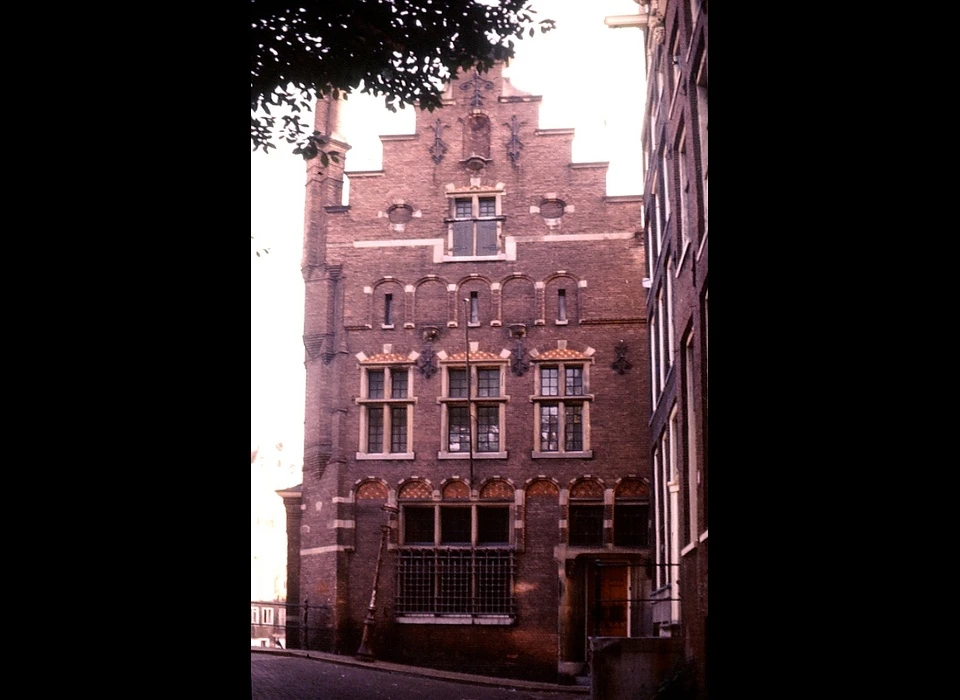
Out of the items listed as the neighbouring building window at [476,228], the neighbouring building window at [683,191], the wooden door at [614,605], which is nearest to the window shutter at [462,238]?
the neighbouring building window at [476,228]

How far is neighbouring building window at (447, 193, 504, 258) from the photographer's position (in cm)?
1408

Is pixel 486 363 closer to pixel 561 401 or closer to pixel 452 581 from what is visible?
pixel 561 401

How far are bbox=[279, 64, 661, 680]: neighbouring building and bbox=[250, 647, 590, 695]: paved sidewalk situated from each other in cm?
189

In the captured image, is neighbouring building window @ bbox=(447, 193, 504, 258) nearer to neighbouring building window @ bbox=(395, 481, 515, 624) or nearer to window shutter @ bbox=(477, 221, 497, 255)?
window shutter @ bbox=(477, 221, 497, 255)

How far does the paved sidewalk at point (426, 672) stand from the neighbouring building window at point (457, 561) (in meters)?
0.87

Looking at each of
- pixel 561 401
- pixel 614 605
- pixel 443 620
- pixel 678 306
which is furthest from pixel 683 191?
pixel 614 605

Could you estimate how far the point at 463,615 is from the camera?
12828mm

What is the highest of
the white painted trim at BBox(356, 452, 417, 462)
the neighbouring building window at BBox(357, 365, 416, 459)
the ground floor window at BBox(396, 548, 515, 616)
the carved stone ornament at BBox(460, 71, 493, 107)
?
the carved stone ornament at BBox(460, 71, 493, 107)

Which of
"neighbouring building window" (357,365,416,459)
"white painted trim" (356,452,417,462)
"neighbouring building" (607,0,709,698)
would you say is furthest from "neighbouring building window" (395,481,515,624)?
"neighbouring building" (607,0,709,698)

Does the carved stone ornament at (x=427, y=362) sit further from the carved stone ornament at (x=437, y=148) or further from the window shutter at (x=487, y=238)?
the carved stone ornament at (x=437, y=148)

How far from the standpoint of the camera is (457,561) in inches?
526

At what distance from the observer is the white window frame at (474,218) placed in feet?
46.0
